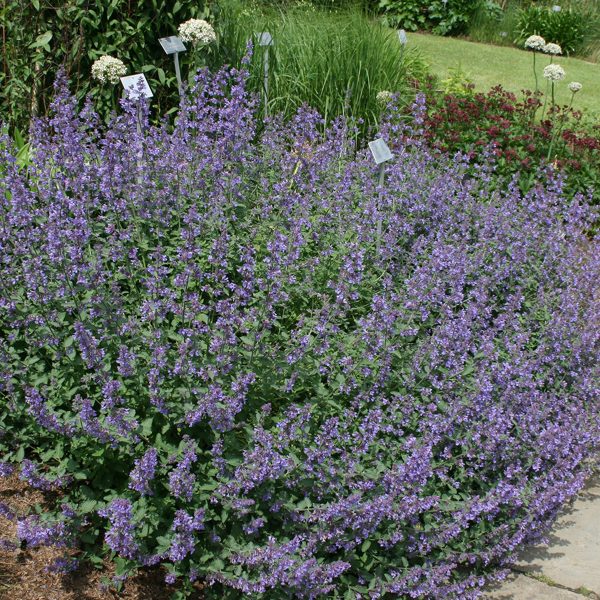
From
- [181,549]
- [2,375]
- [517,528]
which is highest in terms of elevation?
[2,375]

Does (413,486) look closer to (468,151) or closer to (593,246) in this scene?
(593,246)

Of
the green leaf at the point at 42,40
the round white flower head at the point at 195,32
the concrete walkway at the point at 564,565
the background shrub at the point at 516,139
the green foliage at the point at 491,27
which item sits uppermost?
the green foliage at the point at 491,27

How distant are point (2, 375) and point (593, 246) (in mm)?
4124

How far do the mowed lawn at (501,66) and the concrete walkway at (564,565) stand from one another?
8.98 meters

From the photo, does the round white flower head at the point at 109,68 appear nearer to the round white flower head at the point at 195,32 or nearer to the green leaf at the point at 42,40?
the round white flower head at the point at 195,32

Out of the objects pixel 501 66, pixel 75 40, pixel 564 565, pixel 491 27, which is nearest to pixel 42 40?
pixel 75 40

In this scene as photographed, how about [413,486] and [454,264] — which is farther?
[454,264]

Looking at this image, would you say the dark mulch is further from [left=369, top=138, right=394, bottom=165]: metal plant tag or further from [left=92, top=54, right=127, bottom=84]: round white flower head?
[left=92, top=54, right=127, bottom=84]: round white flower head

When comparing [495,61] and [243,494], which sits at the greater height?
[495,61]

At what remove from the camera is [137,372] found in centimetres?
297

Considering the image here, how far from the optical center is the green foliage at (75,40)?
19.4 ft

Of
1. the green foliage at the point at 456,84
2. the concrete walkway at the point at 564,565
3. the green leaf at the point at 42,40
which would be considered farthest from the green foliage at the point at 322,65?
the concrete walkway at the point at 564,565

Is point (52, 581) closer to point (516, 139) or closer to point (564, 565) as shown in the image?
point (564, 565)

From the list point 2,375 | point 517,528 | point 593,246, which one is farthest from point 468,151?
point 2,375
